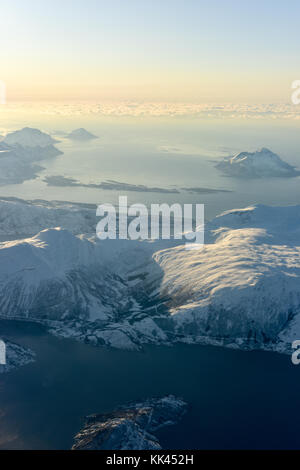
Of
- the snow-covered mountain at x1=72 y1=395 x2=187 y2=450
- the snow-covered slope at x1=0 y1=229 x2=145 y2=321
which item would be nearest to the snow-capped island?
the snow-covered slope at x1=0 y1=229 x2=145 y2=321

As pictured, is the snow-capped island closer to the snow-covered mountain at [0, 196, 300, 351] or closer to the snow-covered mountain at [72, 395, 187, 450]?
the snow-covered mountain at [0, 196, 300, 351]

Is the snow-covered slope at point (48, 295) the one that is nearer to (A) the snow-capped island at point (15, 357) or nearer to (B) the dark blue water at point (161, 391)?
(B) the dark blue water at point (161, 391)

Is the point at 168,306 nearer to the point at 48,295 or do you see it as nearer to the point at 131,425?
the point at 48,295

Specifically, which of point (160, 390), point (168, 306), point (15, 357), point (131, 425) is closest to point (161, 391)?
point (160, 390)

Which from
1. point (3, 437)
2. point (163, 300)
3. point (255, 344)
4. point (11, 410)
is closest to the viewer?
point (3, 437)
